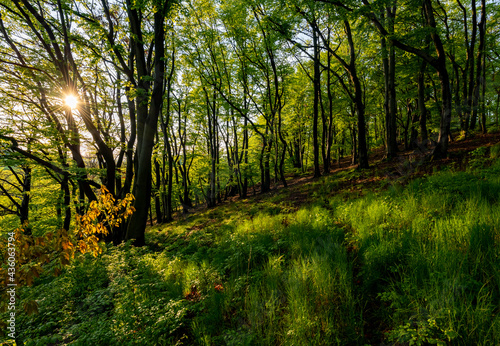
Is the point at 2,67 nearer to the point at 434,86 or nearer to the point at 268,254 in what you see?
the point at 268,254

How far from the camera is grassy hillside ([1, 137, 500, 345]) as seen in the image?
1786 millimetres

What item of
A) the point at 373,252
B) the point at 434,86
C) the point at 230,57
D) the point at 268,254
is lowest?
the point at 268,254

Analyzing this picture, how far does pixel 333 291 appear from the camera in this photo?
230cm

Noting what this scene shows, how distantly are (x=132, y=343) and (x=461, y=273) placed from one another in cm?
356

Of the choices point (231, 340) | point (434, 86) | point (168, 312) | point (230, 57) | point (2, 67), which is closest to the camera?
point (231, 340)

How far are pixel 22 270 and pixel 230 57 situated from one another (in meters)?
16.3

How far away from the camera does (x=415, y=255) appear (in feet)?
7.63

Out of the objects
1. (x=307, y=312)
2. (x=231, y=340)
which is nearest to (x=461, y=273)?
(x=307, y=312)

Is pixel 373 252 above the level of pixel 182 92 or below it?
below

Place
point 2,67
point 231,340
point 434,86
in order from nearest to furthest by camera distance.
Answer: point 231,340 → point 2,67 → point 434,86

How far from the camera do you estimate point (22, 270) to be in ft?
6.86

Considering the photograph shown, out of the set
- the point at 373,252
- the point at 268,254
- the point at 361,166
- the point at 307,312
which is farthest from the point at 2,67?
the point at 361,166

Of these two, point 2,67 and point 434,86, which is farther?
point 434,86

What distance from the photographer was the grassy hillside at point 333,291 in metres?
1.79
